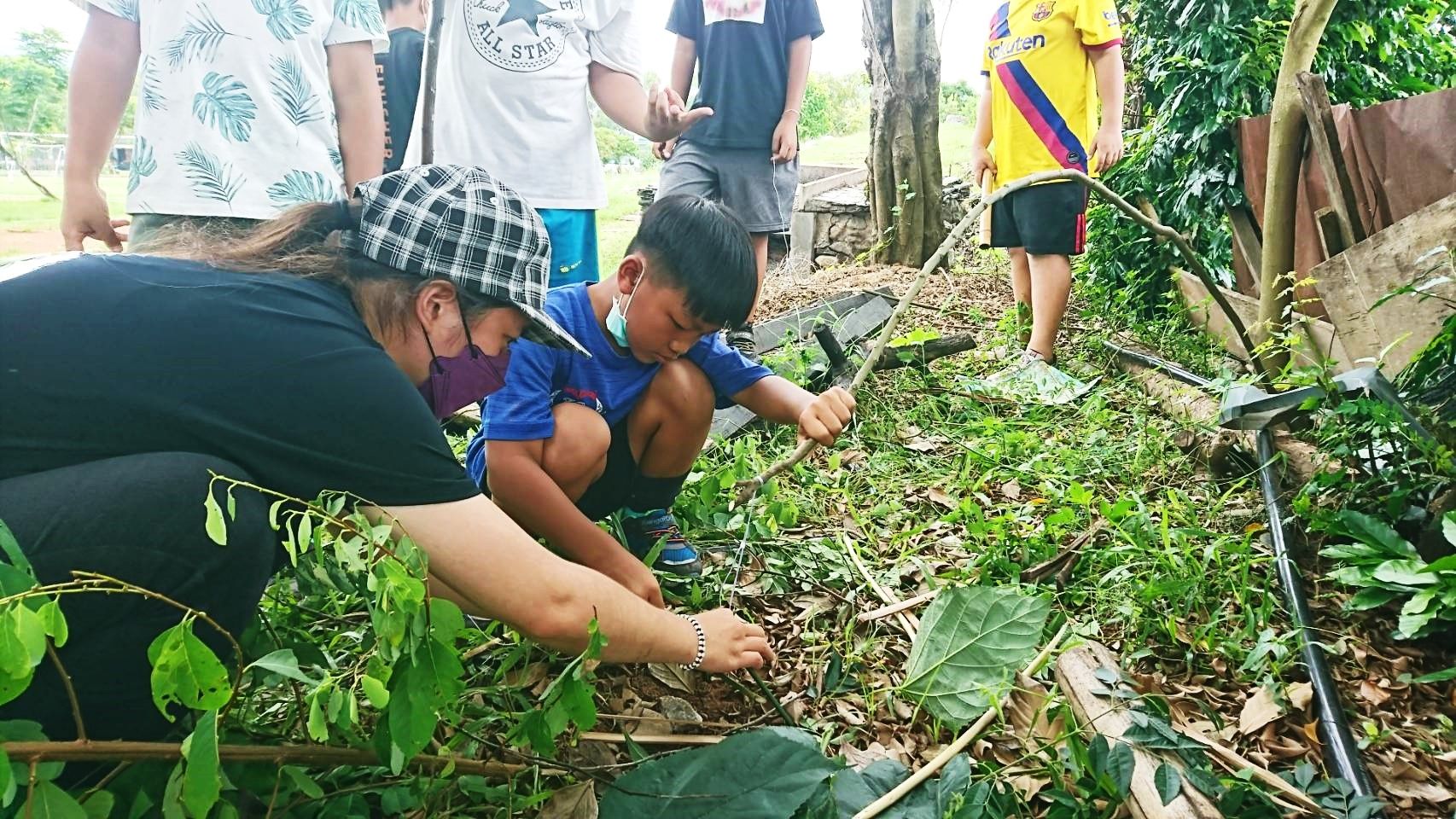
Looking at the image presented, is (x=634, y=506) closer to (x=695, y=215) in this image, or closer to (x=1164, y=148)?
(x=695, y=215)

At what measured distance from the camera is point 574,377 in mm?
1903

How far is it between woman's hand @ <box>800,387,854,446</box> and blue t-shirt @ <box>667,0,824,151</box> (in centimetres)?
186

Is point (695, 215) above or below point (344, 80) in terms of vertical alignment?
below

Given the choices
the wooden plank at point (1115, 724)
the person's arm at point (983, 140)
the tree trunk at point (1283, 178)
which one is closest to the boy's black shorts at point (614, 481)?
the wooden plank at point (1115, 724)

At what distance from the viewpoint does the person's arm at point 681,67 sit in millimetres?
3664

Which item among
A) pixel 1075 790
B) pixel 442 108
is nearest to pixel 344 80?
pixel 442 108

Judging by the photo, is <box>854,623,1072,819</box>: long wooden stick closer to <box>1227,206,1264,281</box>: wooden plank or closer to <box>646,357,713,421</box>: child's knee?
<box>646,357,713,421</box>: child's knee

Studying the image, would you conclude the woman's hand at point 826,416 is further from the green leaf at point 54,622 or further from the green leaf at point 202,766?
the green leaf at point 54,622

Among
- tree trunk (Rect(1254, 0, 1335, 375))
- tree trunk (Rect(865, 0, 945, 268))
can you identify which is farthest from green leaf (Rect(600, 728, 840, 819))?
tree trunk (Rect(865, 0, 945, 268))

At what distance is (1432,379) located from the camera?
1.92 m

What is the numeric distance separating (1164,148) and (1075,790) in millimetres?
3558

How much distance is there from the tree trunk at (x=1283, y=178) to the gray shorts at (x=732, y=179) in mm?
1675

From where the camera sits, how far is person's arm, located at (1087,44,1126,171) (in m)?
3.45

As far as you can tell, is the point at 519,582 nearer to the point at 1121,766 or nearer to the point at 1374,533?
the point at 1121,766
